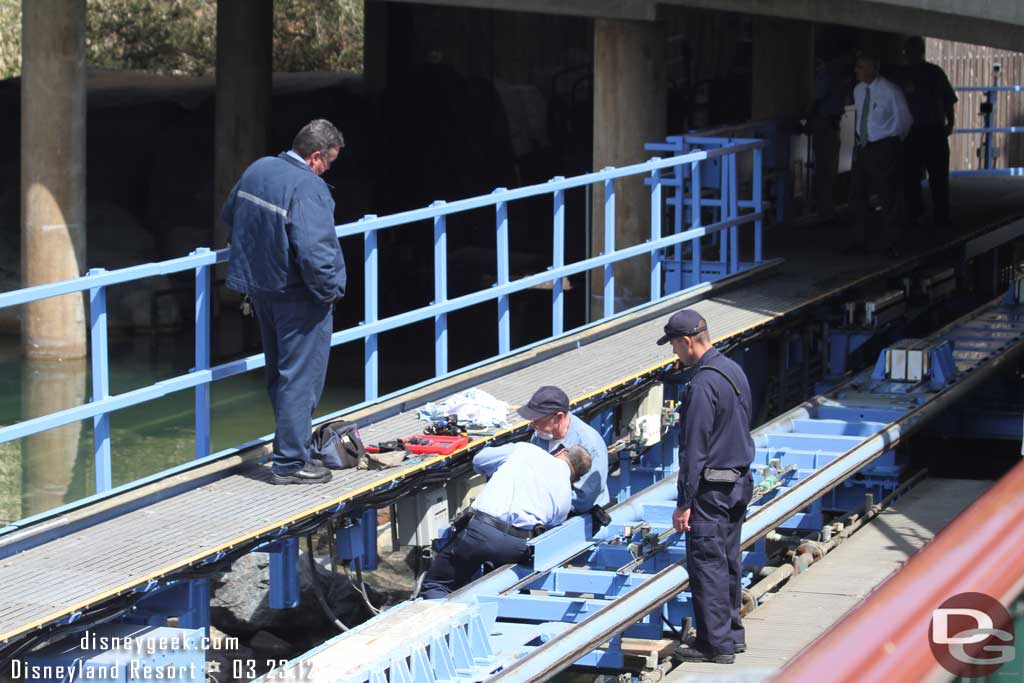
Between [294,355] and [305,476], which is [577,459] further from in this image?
[294,355]

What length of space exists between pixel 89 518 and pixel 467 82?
17.2 metres

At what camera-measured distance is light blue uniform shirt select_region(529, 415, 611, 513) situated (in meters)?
9.00

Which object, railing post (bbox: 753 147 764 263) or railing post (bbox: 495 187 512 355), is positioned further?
railing post (bbox: 753 147 764 263)

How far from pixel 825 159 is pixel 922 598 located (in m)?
15.5

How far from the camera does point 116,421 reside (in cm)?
1550

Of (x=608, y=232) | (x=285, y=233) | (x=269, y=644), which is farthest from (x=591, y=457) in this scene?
(x=269, y=644)

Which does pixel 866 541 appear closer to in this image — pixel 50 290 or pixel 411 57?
pixel 50 290

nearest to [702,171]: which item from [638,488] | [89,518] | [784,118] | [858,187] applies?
[858,187]

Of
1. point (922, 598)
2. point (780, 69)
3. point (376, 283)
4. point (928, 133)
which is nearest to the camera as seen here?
point (922, 598)

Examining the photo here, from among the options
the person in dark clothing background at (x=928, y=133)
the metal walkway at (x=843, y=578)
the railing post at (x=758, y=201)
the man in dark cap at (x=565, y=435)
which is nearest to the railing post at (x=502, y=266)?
the man in dark cap at (x=565, y=435)

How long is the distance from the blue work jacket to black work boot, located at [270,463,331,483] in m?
0.93

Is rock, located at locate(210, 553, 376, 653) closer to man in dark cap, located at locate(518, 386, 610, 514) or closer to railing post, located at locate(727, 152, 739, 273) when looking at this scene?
man in dark cap, located at locate(518, 386, 610, 514)

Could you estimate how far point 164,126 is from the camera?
25.0 m

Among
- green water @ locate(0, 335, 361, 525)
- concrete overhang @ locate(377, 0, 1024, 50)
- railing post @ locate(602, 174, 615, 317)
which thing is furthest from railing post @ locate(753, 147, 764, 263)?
green water @ locate(0, 335, 361, 525)
